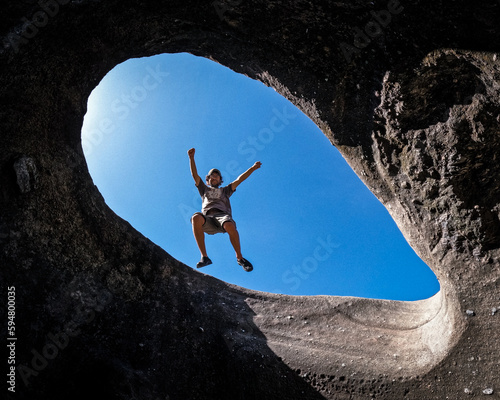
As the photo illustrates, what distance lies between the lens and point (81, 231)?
305 centimetres

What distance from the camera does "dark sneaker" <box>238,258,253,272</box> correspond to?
4.78 meters

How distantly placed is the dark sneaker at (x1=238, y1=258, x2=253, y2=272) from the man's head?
122cm

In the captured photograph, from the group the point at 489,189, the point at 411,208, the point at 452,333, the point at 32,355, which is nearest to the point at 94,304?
the point at 32,355

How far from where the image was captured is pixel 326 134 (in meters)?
2.99

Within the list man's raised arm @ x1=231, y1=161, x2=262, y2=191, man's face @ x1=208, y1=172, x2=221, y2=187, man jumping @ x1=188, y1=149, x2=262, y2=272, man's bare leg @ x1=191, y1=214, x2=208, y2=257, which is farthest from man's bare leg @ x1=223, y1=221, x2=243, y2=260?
man's face @ x1=208, y1=172, x2=221, y2=187

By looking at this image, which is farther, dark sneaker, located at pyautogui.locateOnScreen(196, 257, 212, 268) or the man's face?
the man's face

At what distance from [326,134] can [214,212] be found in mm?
2487

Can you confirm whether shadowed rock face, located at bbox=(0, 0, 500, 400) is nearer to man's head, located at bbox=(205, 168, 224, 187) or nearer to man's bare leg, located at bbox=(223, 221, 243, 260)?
man's bare leg, located at bbox=(223, 221, 243, 260)

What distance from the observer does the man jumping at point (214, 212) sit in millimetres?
4836

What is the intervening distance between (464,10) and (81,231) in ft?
9.59

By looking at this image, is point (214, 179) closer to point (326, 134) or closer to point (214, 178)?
point (214, 178)

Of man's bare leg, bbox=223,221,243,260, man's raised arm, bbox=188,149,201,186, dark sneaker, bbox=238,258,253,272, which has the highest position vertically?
man's raised arm, bbox=188,149,201,186

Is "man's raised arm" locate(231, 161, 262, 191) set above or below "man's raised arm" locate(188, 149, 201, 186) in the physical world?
below

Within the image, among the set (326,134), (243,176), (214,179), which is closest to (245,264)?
(243,176)
